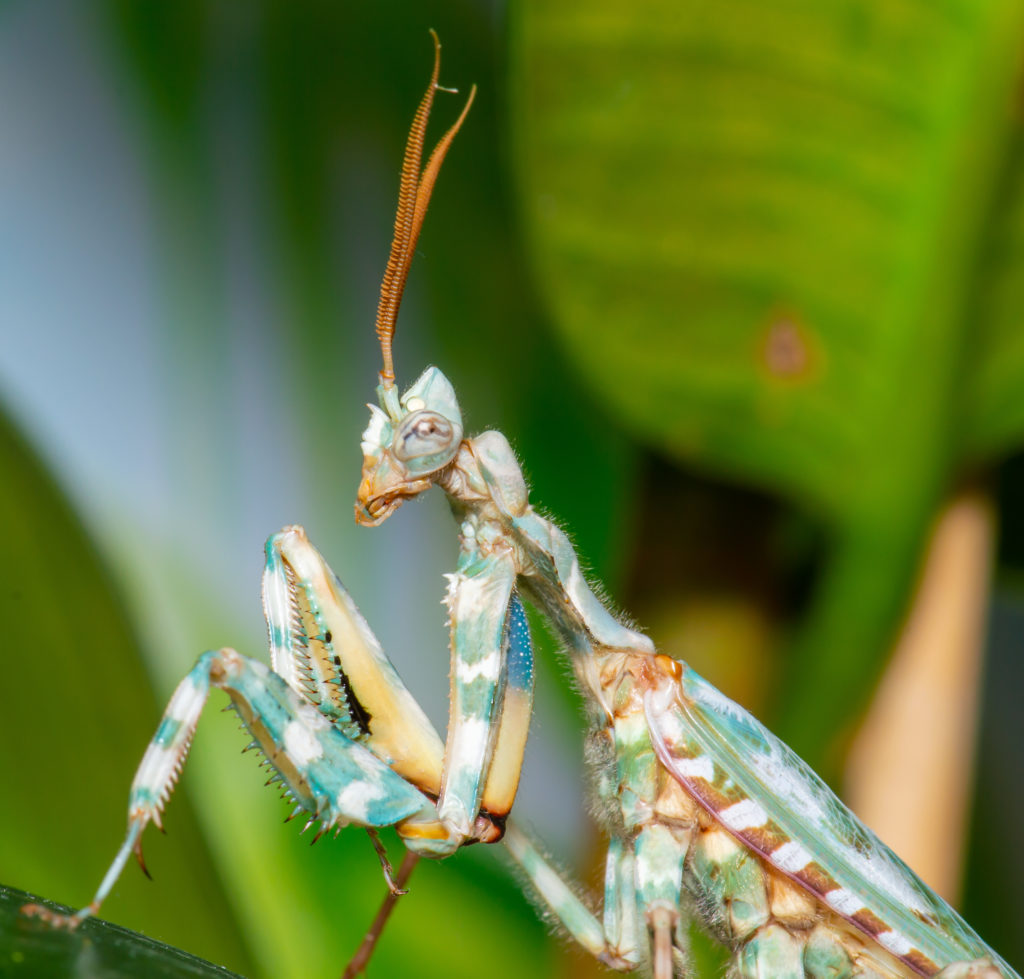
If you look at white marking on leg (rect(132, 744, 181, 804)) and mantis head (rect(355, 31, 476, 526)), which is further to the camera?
A: mantis head (rect(355, 31, 476, 526))

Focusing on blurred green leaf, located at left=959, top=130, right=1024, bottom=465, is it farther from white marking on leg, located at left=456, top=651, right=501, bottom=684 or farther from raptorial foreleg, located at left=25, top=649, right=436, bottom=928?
raptorial foreleg, located at left=25, top=649, right=436, bottom=928

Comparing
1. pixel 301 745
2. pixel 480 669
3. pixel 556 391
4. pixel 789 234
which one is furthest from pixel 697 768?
pixel 556 391

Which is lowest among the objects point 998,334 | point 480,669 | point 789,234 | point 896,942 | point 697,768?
point 896,942

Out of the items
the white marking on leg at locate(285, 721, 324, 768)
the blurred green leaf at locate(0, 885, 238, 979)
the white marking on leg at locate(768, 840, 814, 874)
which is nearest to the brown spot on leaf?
the white marking on leg at locate(768, 840, 814, 874)

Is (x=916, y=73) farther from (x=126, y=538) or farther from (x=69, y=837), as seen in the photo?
(x=126, y=538)

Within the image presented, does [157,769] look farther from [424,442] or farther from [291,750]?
[424,442]

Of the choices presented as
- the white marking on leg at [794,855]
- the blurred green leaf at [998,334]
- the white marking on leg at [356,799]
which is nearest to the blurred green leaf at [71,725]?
the white marking on leg at [356,799]

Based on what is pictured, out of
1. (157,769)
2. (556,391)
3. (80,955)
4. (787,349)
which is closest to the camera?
(80,955)
